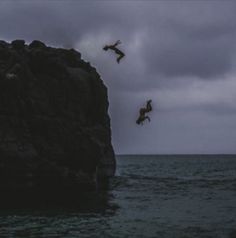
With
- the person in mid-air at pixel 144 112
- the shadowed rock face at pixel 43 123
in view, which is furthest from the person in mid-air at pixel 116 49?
the shadowed rock face at pixel 43 123

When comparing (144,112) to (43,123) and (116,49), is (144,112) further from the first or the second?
(43,123)

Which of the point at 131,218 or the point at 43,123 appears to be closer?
the point at 131,218

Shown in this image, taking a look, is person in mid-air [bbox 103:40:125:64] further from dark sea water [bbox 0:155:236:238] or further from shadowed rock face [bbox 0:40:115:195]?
shadowed rock face [bbox 0:40:115:195]

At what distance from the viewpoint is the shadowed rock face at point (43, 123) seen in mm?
44309

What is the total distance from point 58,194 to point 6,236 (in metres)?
20.4

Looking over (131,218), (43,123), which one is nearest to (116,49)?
(131,218)

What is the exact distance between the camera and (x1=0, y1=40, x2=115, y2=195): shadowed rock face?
4431cm

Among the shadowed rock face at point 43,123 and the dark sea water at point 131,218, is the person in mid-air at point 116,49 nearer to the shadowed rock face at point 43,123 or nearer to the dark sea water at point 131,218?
the dark sea water at point 131,218

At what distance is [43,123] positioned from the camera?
156 ft

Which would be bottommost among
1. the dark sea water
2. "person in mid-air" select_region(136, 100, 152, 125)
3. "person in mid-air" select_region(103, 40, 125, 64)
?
the dark sea water

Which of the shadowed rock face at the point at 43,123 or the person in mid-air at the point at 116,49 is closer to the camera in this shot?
the person in mid-air at the point at 116,49

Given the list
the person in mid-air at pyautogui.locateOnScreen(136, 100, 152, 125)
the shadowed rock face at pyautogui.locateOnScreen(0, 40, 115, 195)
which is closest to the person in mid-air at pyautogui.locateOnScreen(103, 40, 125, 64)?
the person in mid-air at pyautogui.locateOnScreen(136, 100, 152, 125)

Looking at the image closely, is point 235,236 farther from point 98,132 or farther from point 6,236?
point 98,132

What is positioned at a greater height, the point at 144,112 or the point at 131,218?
the point at 144,112
